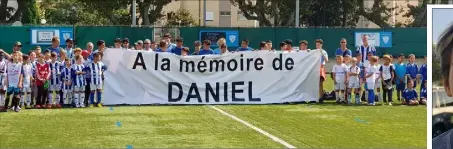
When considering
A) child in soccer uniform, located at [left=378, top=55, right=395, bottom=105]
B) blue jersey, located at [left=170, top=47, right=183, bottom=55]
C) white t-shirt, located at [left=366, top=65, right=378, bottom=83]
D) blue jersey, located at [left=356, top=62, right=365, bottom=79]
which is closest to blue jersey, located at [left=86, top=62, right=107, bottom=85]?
blue jersey, located at [left=170, top=47, right=183, bottom=55]

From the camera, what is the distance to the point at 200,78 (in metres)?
16.8

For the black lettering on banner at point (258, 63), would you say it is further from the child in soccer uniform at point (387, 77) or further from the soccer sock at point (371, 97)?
the child in soccer uniform at point (387, 77)

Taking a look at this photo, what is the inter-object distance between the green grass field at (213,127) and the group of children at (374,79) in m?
0.93

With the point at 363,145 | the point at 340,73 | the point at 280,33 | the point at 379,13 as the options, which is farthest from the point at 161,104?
the point at 379,13

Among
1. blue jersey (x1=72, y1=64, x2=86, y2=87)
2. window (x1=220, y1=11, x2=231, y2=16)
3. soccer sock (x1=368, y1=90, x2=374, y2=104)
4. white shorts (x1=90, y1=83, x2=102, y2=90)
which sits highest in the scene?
window (x1=220, y1=11, x2=231, y2=16)

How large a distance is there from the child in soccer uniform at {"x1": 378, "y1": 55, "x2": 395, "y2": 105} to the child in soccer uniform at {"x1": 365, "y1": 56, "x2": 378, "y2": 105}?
0.93ft

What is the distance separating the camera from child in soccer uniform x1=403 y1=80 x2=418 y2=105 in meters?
17.0

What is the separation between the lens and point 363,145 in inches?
369

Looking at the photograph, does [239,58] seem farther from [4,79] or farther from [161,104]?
[4,79]

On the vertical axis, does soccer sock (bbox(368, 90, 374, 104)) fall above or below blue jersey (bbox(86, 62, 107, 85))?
below

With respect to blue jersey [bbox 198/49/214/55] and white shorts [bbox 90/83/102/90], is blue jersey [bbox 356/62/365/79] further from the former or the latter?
white shorts [bbox 90/83/102/90]

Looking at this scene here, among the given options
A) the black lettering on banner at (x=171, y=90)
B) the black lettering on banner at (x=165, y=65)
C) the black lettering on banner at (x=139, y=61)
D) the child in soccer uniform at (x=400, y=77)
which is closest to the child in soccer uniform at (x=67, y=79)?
the black lettering on banner at (x=139, y=61)

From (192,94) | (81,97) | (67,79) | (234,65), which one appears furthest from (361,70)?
(67,79)

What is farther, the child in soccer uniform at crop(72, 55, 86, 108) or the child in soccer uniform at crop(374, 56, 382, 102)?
the child in soccer uniform at crop(374, 56, 382, 102)
